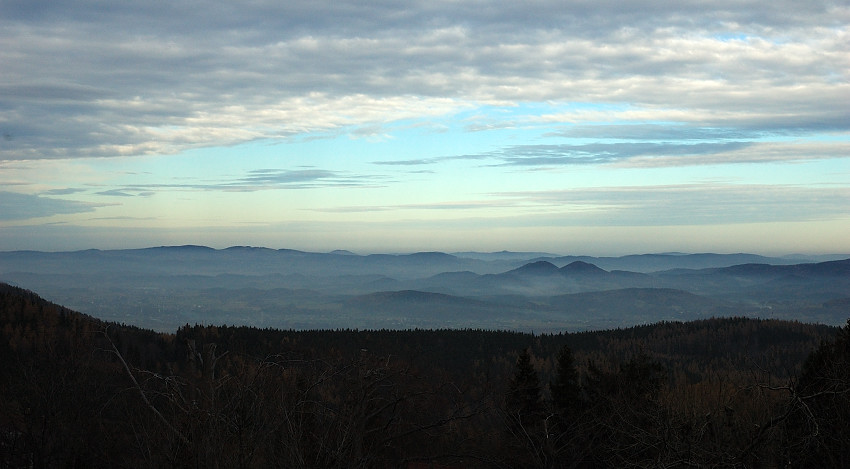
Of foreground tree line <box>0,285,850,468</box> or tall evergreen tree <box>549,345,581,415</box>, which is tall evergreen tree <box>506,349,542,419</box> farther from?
tall evergreen tree <box>549,345,581,415</box>

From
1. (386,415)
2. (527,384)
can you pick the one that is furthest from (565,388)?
(386,415)

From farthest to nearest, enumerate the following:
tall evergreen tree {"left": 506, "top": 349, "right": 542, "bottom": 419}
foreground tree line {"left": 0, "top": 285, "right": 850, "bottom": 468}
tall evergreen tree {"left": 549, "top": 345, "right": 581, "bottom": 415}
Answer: tall evergreen tree {"left": 549, "top": 345, "right": 581, "bottom": 415} → tall evergreen tree {"left": 506, "top": 349, "right": 542, "bottom": 419} → foreground tree line {"left": 0, "top": 285, "right": 850, "bottom": 468}

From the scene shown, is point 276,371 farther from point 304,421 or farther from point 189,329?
point 189,329

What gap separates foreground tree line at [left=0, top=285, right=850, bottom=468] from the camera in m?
11.9

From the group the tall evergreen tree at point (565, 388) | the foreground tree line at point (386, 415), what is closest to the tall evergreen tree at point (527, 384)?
the foreground tree line at point (386, 415)

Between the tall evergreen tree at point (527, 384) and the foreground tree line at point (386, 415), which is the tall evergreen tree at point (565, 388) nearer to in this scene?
the foreground tree line at point (386, 415)

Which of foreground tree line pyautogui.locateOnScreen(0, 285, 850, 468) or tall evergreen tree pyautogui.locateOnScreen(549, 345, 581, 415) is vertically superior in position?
foreground tree line pyautogui.locateOnScreen(0, 285, 850, 468)

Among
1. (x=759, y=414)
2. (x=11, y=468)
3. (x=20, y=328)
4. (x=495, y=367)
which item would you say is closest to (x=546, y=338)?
(x=495, y=367)

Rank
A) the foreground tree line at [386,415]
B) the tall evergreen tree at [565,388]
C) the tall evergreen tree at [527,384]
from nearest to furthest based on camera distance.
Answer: the foreground tree line at [386,415] → the tall evergreen tree at [527,384] → the tall evergreen tree at [565,388]

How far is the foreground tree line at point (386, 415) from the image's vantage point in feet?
39.2

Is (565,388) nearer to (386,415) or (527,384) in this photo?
(527,384)

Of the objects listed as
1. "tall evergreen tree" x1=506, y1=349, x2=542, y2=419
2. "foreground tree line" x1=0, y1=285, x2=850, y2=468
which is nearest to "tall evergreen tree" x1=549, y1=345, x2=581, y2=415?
"foreground tree line" x1=0, y1=285, x2=850, y2=468

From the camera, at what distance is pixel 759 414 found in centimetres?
2938

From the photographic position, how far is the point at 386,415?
49.8ft
